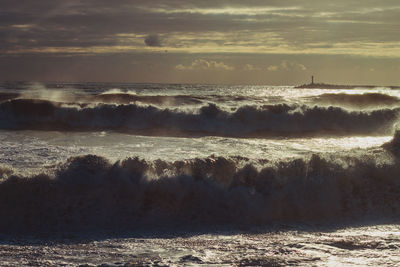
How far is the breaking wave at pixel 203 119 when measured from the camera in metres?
25.5

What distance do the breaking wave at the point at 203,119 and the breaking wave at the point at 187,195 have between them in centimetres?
1442

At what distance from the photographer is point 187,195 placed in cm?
905

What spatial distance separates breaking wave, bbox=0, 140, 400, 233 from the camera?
8.37 metres

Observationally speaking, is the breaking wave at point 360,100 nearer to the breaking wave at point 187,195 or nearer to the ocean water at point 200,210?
the ocean water at point 200,210

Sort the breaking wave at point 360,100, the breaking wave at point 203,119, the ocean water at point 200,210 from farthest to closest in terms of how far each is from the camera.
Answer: the breaking wave at point 360,100 < the breaking wave at point 203,119 < the ocean water at point 200,210

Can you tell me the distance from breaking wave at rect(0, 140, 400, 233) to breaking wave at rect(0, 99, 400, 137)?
1442 cm

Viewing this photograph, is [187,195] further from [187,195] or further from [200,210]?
[200,210]

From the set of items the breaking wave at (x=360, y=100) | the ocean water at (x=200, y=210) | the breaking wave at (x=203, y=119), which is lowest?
the ocean water at (x=200, y=210)

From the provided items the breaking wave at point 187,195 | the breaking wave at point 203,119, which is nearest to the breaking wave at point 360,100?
the breaking wave at point 203,119

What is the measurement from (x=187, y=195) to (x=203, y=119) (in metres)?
17.9

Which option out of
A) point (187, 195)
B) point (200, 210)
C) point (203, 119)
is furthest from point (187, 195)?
point (203, 119)

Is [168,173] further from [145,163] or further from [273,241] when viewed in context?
[273,241]

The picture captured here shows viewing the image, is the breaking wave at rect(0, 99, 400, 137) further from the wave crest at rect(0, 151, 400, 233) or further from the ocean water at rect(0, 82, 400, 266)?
the wave crest at rect(0, 151, 400, 233)

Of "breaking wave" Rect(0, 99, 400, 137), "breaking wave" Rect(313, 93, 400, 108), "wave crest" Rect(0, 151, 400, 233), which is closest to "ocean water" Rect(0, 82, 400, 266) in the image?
"wave crest" Rect(0, 151, 400, 233)
